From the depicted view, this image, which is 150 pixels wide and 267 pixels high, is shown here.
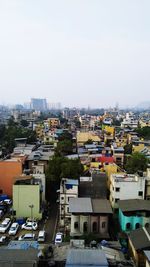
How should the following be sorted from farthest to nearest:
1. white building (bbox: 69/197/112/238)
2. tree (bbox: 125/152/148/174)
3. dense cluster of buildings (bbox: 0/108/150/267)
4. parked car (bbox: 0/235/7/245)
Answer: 1. tree (bbox: 125/152/148/174)
2. white building (bbox: 69/197/112/238)
3. parked car (bbox: 0/235/7/245)
4. dense cluster of buildings (bbox: 0/108/150/267)

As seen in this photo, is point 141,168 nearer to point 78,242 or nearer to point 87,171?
point 87,171

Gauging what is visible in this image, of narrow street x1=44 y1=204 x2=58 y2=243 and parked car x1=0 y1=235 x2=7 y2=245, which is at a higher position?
parked car x1=0 y1=235 x2=7 y2=245

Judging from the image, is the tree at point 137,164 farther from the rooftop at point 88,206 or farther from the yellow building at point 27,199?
the yellow building at point 27,199

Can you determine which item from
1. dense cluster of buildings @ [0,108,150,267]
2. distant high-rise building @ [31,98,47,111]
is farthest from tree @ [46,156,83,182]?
distant high-rise building @ [31,98,47,111]

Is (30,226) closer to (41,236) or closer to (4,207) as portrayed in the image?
(41,236)

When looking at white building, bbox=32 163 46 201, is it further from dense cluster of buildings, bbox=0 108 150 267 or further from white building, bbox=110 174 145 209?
white building, bbox=110 174 145 209

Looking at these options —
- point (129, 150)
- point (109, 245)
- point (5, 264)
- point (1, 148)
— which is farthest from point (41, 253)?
point (1, 148)

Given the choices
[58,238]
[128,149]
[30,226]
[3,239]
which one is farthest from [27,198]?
[128,149]
